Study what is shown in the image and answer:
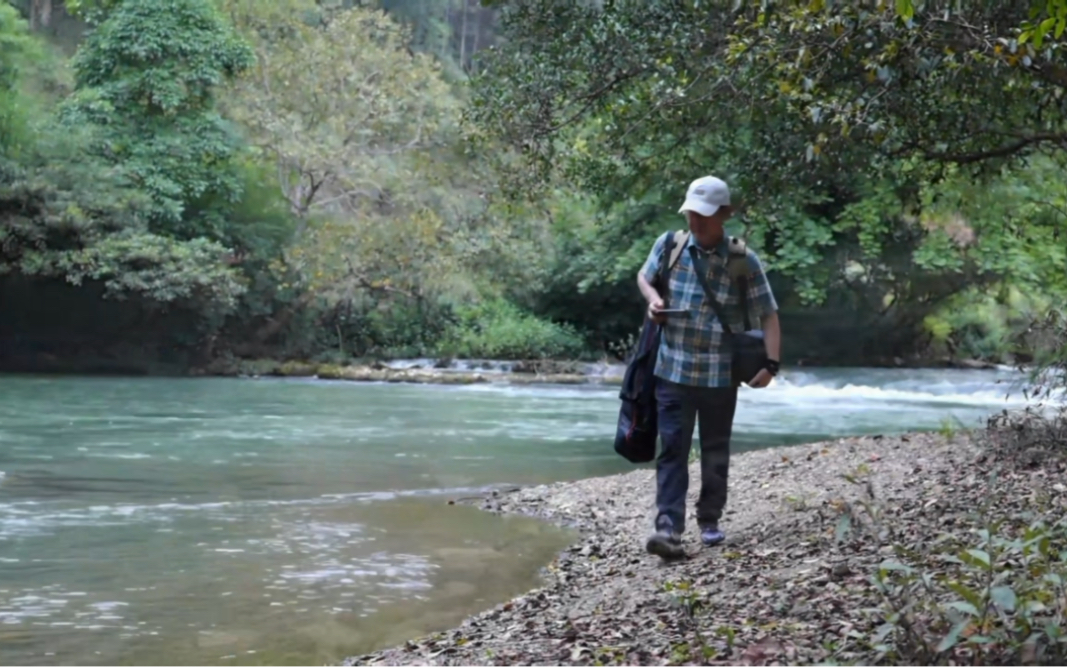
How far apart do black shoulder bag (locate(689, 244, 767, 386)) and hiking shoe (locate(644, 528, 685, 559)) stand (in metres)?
0.84

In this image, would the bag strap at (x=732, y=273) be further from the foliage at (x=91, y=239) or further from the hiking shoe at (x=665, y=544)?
the foliage at (x=91, y=239)

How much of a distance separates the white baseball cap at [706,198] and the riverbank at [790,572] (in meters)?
1.53

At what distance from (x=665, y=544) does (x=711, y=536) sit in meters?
0.33

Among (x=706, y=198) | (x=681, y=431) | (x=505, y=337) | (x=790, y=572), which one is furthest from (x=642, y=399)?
(x=505, y=337)

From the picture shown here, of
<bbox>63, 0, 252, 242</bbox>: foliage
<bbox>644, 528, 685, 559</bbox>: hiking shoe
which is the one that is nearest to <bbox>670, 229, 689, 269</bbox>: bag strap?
<bbox>644, 528, 685, 559</bbox>: hiking shoe

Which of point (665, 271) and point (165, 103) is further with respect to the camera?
point (165, 103)

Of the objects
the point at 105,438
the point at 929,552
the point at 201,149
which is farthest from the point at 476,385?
the point at 929,552

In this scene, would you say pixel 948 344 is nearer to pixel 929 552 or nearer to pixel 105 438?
pixel 105 438

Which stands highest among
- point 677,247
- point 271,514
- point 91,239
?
point 91,239

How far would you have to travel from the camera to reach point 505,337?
32.8 meters

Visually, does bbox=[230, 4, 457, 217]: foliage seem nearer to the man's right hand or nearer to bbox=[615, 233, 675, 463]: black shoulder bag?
bbox=[615, 233, 675, 463]: black shoulder bag

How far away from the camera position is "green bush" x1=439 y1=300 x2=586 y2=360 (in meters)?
32.6

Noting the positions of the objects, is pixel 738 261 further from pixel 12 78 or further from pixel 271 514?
pixel 12 78

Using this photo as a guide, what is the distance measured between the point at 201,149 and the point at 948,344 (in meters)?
19.4
